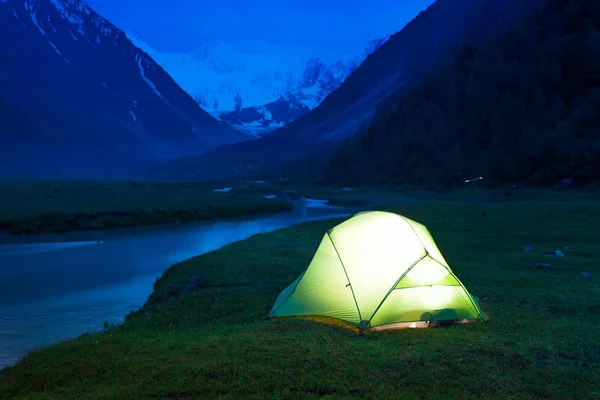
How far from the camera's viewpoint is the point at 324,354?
13.5 metres

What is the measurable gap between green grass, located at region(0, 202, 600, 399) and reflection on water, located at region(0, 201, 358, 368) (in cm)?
458

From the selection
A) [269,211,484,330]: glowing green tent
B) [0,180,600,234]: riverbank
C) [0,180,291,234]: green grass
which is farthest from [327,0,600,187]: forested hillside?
[269,211,484,330]: glowing green tent

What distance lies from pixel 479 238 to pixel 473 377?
29.1 meters

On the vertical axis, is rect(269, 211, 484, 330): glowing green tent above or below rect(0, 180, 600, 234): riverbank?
below

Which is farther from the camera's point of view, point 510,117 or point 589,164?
point 510,117

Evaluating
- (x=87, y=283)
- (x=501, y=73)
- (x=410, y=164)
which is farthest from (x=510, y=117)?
(x=87, y=283)

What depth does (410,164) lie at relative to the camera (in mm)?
144000

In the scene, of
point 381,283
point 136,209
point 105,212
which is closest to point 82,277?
point 381,283

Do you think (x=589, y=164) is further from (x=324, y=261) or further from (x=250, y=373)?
(x=250, y=373)

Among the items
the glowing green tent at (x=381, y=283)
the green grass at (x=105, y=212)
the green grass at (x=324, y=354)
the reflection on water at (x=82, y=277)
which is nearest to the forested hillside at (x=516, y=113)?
the green grass at (x=105, y=212)

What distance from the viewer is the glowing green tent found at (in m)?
17.0

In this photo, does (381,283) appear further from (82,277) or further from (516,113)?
(516,113)

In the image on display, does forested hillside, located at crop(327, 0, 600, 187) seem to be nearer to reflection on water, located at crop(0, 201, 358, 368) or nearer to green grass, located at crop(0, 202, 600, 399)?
reflection on water, located at crop(0, 201, 358, 368)

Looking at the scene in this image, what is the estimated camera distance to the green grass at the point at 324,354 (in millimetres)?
11570
